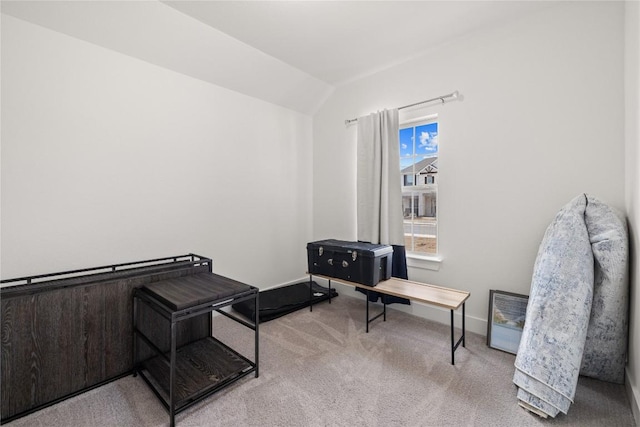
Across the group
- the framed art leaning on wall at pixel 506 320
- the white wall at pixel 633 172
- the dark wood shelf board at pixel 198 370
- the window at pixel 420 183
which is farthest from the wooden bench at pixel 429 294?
the dark wood shelf board at pixel 198 370

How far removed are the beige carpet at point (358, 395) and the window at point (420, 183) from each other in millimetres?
1000

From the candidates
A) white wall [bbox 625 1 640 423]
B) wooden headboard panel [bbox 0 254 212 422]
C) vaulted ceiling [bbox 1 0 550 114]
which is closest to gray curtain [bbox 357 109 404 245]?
vaulted ceiling [bbox 1 0 550 114]

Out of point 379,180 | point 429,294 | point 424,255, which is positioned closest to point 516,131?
point 379,180

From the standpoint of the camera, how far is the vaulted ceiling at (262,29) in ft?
6.61

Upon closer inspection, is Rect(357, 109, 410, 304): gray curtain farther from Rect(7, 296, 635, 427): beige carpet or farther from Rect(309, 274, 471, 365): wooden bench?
Rect(7, 296, 635, 427): beige carpet

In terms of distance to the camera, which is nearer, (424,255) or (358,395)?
(358,395)

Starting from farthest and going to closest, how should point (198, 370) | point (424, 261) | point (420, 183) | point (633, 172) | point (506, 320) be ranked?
point (420, 183) < point (424, 261) < point (506, 320) < point (198, 370) < point (633, 172)

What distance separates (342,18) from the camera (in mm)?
2215

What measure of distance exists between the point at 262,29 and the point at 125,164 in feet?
5.38

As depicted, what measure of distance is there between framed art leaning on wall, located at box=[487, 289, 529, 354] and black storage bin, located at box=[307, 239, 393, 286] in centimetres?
90

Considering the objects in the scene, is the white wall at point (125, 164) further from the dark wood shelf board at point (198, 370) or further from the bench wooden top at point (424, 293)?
the bench wooden top at point (424, 293)

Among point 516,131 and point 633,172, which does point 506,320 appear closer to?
point 633,172

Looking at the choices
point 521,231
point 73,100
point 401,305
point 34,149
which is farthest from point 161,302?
point 521,231

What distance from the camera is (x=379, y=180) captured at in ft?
9.77
